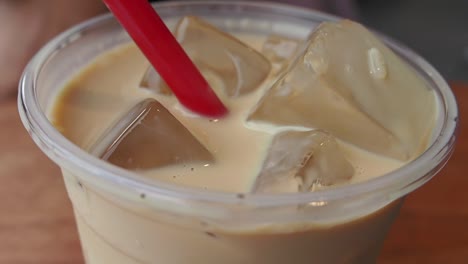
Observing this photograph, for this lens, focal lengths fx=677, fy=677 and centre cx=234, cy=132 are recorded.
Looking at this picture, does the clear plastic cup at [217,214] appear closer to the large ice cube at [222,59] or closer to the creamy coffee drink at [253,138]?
the creamy coffee drink at [253,138]

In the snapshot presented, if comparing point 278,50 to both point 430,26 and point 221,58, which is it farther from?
point 430,26

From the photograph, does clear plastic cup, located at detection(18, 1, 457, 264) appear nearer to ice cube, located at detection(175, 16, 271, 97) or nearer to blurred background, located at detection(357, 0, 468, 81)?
ice cube, located at detection(175, 16, 271, 97)

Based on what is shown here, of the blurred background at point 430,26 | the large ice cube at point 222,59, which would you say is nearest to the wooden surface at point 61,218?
the large ice cube at point 222,59

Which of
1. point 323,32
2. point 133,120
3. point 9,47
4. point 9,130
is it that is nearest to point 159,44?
point 133,120

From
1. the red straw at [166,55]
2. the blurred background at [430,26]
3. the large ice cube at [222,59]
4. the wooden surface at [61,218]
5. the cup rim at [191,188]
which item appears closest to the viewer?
the cup rim at [191,188]

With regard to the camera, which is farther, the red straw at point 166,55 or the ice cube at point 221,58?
the ice cube at point 221,58

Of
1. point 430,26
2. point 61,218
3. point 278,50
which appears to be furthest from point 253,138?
point 430,26

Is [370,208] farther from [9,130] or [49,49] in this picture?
[9,130]

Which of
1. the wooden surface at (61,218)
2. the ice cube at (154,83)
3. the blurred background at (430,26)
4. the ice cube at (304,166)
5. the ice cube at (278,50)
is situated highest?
the ice cube at (154,83)
